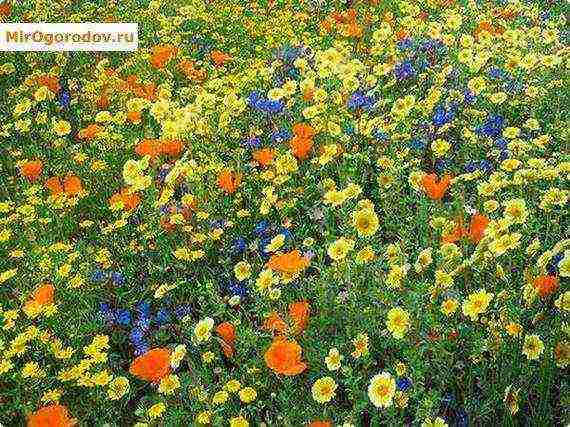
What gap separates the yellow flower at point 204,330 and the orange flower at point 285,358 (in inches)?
13.5

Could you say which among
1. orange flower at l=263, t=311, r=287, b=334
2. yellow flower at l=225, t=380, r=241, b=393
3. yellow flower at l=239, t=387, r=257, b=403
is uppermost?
orange flower at l=263, t=311, r=287, b=334

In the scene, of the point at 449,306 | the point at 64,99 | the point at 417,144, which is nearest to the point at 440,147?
the point at 417,144

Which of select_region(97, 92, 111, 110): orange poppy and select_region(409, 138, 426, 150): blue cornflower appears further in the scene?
select_region(97, 92, 111, 110): orange poppy

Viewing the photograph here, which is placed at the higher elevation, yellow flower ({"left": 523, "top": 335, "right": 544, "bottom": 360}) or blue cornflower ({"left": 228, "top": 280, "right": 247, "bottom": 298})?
yellow flower ({"left": 523, "top": 335, "right": 544, "bottom": 360})

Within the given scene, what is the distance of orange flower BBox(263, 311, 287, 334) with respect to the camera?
280 centimetres

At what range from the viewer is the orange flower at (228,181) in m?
3.65

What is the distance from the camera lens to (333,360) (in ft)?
8.75

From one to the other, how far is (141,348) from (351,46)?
3.04 metres

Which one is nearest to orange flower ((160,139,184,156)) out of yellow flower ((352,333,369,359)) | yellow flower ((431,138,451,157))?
yellow flower ((431,138,451,157))

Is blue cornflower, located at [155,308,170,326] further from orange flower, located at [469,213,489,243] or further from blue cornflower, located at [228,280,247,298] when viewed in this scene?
orange flower, located at [469,213,489,243]

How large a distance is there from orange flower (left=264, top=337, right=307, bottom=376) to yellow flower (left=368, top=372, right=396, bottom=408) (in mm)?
225

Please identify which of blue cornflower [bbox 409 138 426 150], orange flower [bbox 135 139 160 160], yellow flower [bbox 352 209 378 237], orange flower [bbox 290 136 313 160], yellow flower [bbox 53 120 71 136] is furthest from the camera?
yellow flower [bbox 53 120 71 136]

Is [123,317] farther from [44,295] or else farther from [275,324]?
[275,324]

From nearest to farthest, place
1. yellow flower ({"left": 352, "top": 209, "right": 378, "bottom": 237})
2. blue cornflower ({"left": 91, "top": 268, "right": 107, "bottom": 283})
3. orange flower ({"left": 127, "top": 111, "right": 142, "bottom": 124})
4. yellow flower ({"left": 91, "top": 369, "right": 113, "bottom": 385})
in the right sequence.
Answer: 1. yellow flower ({"left": 91, "top": 369, "right": 113, "bottom": 385})
2. yellow flower ({"left": 352, "top": 209, "right": 378, "bottom": 237})
3. blue cornflower ({"left": 91, "top": 268, "right": 107, "bottom": 283})
4. orange flower ({"left": 127, "top": 111, "right": 142, "bottom": 124})
